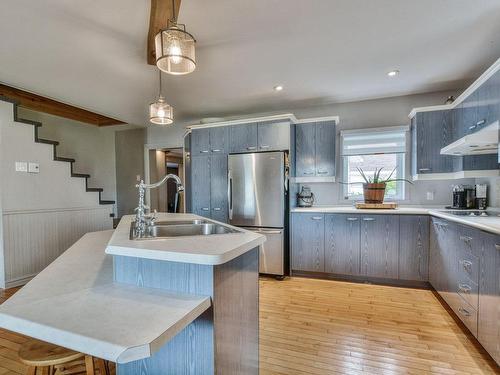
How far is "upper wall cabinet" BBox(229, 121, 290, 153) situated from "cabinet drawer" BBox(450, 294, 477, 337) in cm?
234

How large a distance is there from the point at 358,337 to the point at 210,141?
3.05 metres

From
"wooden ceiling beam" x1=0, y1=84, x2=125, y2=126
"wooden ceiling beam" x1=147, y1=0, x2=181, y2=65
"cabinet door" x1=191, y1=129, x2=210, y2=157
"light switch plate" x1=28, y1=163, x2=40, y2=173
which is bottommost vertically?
"light switch plate" x1=28, y1=163, x2=40, y2=173

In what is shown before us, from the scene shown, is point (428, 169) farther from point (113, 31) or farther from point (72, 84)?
point (72, 84)

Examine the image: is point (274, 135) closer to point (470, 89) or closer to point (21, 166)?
point (470, 89)

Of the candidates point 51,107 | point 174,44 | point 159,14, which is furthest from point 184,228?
point 51,107

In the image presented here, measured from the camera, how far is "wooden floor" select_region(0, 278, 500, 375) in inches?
70.2

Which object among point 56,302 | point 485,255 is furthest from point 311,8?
point 56,302

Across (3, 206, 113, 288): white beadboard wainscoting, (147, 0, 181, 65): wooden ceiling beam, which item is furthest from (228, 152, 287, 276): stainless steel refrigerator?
(3, 206, 113, 288): white beadboard wainscoting

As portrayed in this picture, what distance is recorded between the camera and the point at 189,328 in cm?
111

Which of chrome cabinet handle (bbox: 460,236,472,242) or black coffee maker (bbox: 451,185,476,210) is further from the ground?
black coffee maker (bbox: 451,185,476,210)

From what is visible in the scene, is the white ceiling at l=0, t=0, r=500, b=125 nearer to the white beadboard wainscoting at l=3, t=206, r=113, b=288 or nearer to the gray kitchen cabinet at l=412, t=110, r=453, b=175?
the gray kitchen cabinet at l=412, t=110, r=453, b=175

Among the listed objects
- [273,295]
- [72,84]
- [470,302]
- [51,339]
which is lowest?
[273,295]

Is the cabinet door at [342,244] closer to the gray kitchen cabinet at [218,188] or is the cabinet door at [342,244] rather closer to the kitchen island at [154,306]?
the gray kitchen cabinet at [218,188]

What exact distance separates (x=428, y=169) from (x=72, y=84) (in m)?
4.53
